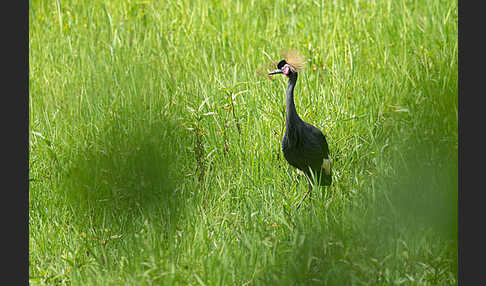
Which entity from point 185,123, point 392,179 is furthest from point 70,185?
point 392,179

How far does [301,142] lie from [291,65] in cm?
42

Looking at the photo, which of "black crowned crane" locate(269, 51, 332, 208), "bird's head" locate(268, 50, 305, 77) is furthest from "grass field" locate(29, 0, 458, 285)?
"bird's head" locate(268, 50, 305, 77)

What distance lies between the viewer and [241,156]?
3473 mm

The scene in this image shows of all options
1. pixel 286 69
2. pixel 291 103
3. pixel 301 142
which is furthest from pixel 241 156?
pixel 286 69

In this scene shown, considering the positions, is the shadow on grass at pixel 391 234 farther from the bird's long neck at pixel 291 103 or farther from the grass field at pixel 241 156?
the bird's long neck at pixel 291 103

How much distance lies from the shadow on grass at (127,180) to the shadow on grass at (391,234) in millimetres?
761

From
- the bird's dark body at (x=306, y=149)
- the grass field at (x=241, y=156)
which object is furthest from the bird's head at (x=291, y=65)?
the grass field at (x=241, y=156)

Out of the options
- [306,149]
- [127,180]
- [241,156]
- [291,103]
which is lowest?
[127,180]

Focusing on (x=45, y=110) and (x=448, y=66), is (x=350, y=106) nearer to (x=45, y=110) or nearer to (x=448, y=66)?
(x=448, y=66)

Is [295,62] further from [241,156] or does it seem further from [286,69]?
[241,156]

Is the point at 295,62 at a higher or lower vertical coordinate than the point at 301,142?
higher

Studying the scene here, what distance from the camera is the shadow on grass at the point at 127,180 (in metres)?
3.28

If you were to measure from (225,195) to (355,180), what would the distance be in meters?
0.75

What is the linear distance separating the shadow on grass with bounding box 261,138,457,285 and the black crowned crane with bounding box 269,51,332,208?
0.26 metres
